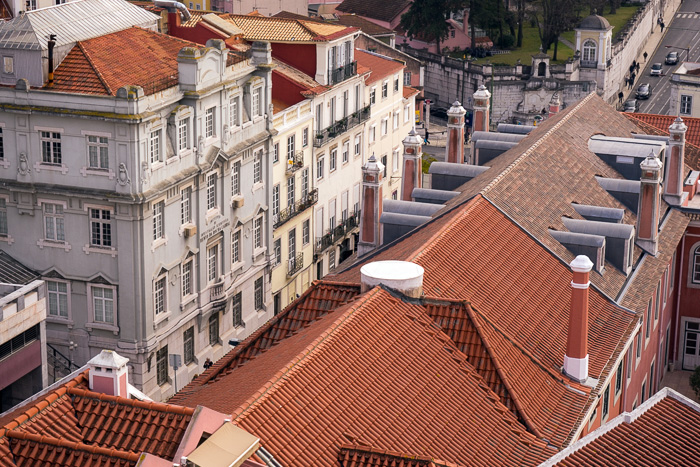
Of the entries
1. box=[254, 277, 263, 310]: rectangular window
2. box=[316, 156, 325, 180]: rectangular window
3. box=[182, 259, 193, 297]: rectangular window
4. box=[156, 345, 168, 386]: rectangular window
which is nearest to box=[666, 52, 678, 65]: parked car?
box=[316, 156, 325, 180]: rectangular window

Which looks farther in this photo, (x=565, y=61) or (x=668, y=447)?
(x=565, y=61)

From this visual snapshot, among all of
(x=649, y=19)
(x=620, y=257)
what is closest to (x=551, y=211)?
(x=620, y=257)

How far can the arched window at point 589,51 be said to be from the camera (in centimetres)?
14112

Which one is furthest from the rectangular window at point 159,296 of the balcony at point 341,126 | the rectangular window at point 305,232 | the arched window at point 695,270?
the arched window at point 695,270

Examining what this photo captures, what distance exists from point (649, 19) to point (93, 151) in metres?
126

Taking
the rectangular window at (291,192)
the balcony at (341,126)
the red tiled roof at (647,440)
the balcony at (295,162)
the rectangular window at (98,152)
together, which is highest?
the rectangular window at (98,152)

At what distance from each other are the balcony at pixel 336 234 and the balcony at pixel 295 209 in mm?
2884

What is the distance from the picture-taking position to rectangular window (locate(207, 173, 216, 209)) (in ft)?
217

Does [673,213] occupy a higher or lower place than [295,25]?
lower

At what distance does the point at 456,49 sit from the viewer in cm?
15325

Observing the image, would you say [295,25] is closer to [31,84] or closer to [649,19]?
[31,84]

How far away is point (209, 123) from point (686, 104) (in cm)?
5667

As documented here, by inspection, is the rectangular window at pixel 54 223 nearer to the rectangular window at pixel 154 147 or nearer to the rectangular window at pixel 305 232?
the rectangular window at pixel 154 147

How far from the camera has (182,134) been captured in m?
63.0
